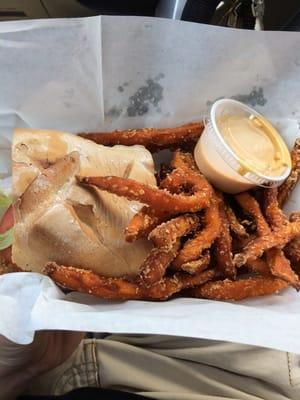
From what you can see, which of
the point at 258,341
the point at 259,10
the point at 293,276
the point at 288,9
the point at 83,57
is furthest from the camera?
the point at 288,9

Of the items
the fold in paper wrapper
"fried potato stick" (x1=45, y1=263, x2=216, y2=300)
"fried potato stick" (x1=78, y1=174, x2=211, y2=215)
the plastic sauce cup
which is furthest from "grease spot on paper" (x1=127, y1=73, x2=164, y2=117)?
"fried potato stick" (x1=45, y1=263, x2=216, y2=300)

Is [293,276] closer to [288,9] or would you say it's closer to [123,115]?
[123,115]

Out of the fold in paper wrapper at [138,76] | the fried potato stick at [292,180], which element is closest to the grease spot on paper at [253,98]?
the fold in paper wrapper at [138,76]

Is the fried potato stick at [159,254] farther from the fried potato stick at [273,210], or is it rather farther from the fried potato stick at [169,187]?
the fried potato stick at [273,210]

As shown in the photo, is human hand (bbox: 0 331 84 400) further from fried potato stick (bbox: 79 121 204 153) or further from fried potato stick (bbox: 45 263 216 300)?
fried potato stick (bbox: 79 121 204 153)

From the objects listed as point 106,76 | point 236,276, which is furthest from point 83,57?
point 236,276

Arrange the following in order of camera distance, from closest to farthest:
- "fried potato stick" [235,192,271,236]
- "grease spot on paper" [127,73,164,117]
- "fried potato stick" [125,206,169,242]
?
"fried potato stick" [125,206,169,242]
"fried potato stick" [235,192,271,236]
"grease spot on paper" [127,73,164,117]
